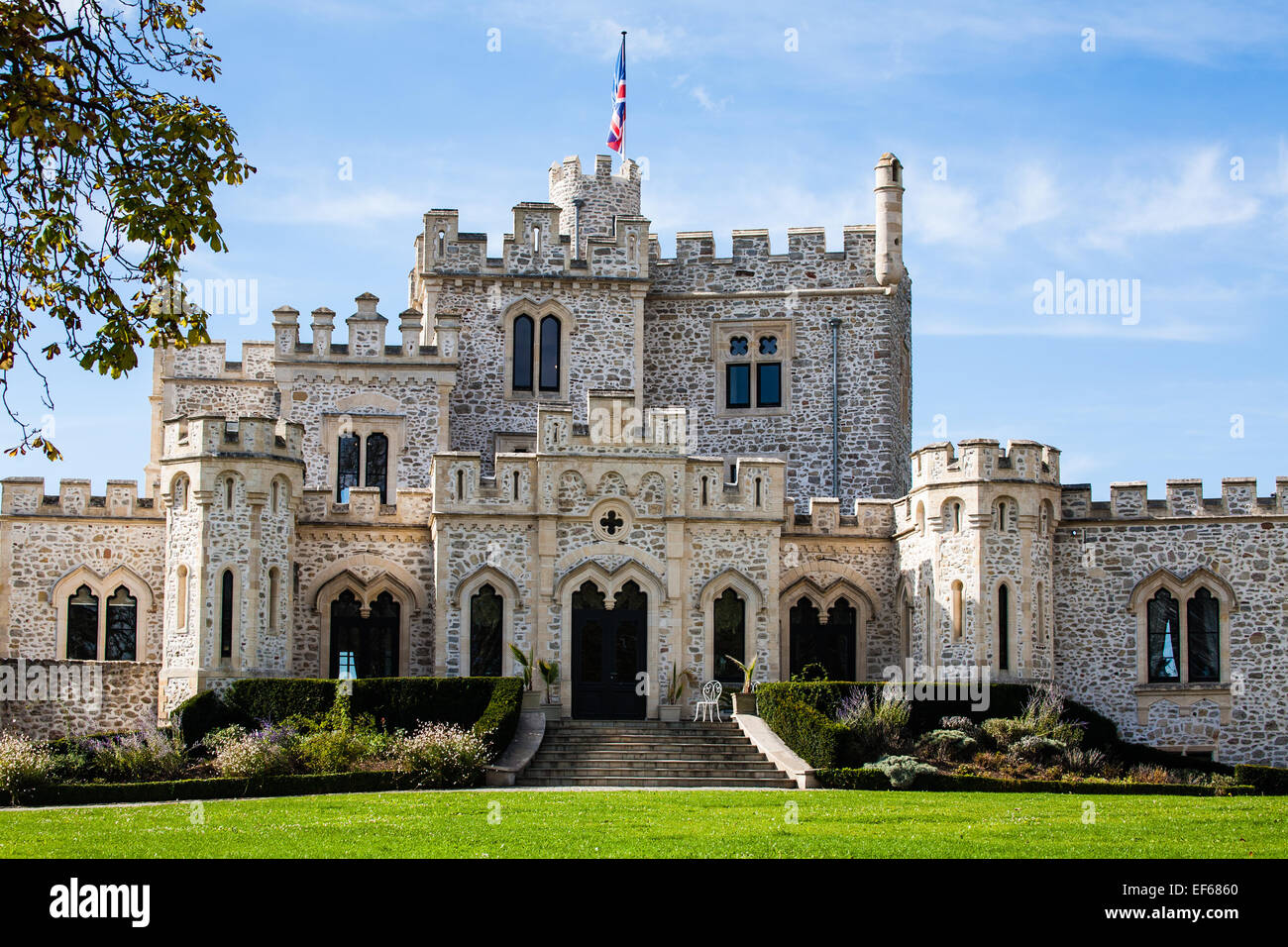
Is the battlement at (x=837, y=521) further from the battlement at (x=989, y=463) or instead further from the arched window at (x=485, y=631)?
the arched window at (x=485, y=631)

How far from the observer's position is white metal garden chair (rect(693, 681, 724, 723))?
3569 cm

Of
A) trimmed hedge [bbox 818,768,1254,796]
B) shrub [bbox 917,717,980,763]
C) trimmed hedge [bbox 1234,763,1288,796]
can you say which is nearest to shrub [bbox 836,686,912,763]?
shrub [bbox 917,717,980,763]

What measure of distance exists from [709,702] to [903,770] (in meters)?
6.73

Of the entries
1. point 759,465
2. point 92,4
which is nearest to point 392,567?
point 759,465

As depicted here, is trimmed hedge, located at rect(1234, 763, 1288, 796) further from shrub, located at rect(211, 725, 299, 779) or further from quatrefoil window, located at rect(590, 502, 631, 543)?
shrub, located at rect(211, 725, 299, 779)

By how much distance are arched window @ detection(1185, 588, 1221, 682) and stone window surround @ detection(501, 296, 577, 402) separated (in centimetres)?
1593

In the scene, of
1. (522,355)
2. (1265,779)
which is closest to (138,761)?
(522,355)

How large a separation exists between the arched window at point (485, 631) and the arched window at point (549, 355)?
8.47 metres

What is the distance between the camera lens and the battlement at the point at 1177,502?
3638 cm

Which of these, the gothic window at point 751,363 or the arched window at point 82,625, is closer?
the arched window at point 82,625

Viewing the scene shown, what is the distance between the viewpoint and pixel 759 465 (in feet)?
122

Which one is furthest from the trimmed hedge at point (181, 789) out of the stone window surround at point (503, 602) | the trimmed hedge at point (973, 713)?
the trimmed hedge at point (973, 713)

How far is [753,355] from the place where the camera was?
45156 mm
